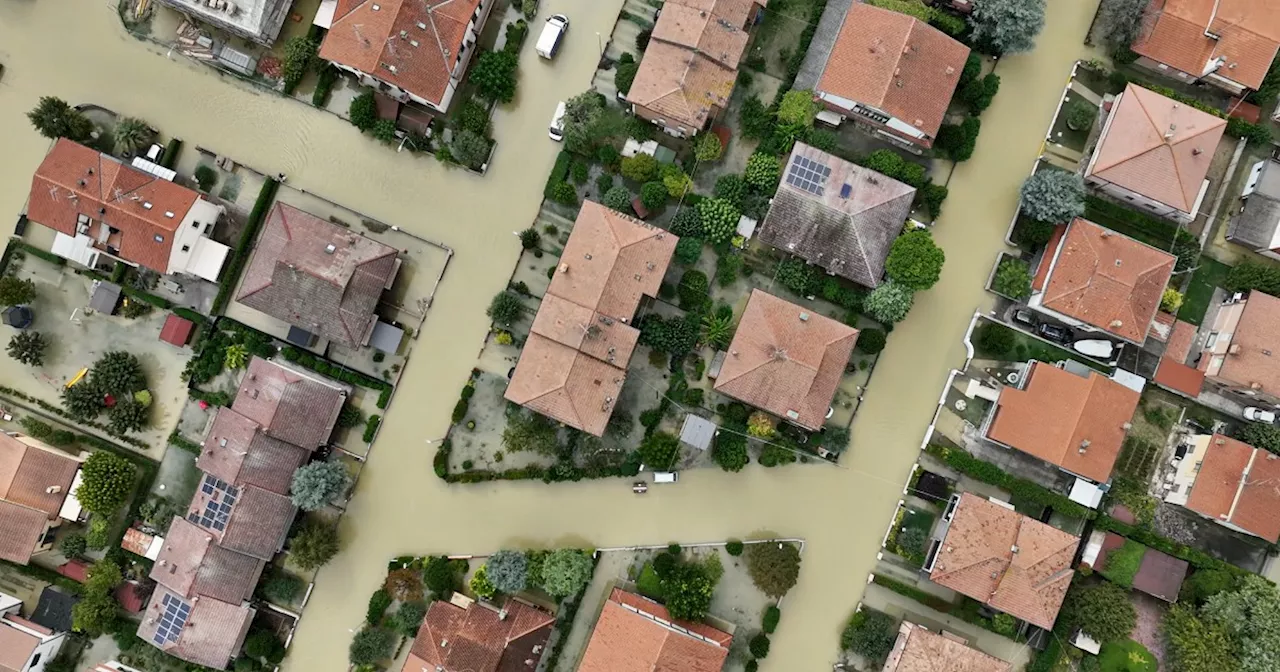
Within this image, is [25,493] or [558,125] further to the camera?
[558,125]

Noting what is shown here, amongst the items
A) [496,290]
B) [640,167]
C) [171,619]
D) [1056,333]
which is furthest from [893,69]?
[171,619]

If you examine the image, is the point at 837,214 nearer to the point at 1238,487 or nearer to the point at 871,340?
the point at 871,340

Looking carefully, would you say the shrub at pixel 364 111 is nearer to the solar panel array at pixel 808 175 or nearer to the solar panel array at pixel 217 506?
the solar panel array at pixel 217 506

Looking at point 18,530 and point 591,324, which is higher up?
point 591,324

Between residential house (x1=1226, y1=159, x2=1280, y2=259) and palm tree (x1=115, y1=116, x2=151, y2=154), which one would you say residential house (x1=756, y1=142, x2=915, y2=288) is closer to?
residential house (x1=1226, y1=159, x2=1280, y2=259)

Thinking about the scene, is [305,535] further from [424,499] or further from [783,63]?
[783,63]
